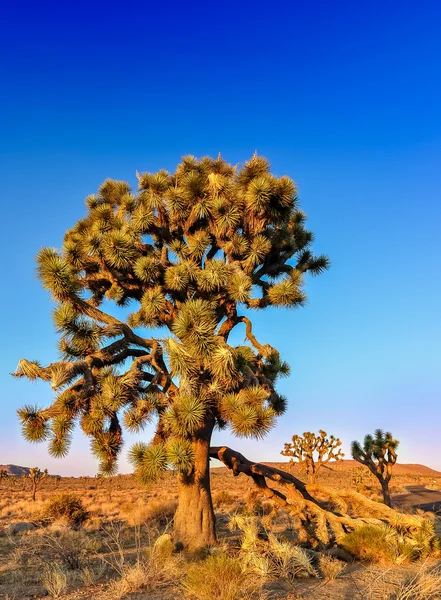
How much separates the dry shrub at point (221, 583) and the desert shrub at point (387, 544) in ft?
10.6

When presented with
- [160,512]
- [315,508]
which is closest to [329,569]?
[315,508]

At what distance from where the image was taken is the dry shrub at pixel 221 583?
16.8 feet

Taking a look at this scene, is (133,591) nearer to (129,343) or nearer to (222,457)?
(222,457)

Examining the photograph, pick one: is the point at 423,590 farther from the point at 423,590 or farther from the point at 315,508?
the point at 315,508

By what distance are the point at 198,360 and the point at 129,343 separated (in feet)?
6.50

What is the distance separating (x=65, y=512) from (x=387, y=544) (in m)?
10.1

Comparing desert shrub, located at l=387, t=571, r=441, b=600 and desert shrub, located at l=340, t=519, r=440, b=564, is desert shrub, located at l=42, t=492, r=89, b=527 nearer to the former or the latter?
desert shrub, located at l=340, t=519, r=440, b=564

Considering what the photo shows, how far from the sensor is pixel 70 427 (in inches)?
328

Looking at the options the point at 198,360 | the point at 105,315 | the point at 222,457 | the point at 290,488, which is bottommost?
the point at 290,488

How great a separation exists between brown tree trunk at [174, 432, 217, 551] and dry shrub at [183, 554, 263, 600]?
3.18 metres

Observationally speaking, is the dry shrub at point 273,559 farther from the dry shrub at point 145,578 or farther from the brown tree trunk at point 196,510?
the brown tree trunk at point 196,510

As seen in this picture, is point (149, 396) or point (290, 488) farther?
point (290, 488)

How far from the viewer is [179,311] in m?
9.62

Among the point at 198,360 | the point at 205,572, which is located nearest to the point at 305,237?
the point at 198,360
